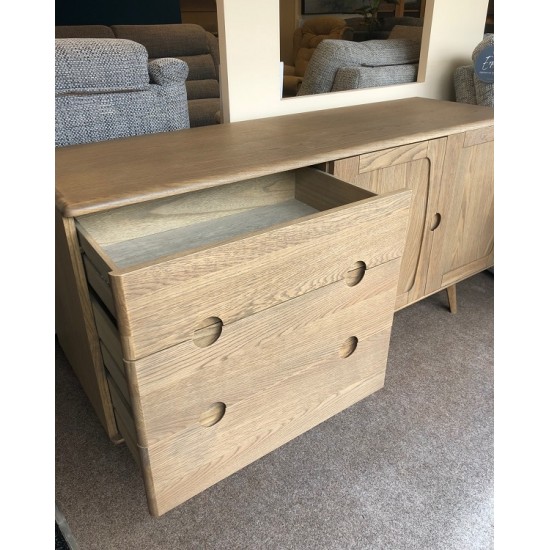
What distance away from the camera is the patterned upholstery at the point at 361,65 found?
149cm

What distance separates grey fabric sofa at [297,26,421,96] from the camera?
149 cm

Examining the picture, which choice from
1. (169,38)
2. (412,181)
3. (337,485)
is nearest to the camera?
(337,485)

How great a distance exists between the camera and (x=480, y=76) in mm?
1422

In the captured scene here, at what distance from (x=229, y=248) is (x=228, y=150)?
382 mm

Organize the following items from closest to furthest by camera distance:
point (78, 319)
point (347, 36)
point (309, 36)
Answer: point (78, 319), point (347, 36), point (309, 36)

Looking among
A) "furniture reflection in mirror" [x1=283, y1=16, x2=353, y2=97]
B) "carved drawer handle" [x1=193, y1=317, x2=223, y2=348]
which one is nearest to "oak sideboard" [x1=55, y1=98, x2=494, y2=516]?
"carved drawer handle" [x1=193, y1=317, x2=223, y2=348]

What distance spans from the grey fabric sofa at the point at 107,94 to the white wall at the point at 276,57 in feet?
0.74

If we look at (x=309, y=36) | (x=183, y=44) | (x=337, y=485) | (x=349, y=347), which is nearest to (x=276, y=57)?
(x=349, y=347)

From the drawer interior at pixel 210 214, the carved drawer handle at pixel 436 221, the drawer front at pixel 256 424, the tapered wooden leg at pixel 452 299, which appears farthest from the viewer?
the tapered wooden leg at pixel 452 299

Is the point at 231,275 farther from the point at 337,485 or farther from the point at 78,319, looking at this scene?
the point at 337,485

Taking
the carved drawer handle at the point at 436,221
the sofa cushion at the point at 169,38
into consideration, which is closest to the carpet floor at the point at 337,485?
the carved drawer handle at the point at 436,221

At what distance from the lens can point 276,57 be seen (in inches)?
46.1

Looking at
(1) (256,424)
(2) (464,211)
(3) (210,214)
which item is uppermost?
(3) (210,214)

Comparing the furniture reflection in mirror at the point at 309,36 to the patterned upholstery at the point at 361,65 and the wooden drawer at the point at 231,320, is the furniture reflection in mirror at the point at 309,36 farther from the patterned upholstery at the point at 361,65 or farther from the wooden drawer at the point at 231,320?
the wooden drawer at the point at 231,320
